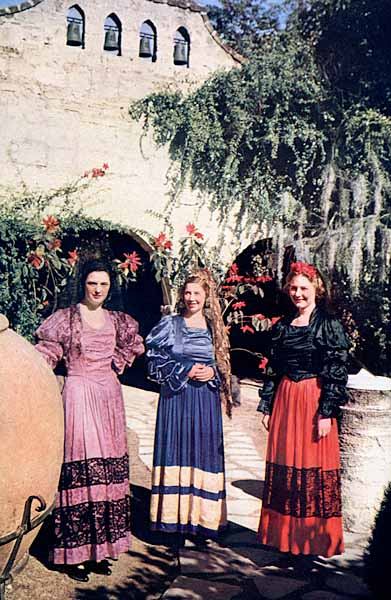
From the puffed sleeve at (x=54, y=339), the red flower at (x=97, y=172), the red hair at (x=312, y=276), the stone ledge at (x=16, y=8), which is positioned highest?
the stone ledge at (x=16, y=8)

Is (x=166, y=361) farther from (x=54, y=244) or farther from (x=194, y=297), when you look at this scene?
(x=54, y=244)

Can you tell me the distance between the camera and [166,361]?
4.00 m

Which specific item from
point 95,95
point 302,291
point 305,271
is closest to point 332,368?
point 302,291

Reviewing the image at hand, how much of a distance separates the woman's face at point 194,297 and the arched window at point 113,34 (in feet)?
19.6

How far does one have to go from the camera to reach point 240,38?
1805cm

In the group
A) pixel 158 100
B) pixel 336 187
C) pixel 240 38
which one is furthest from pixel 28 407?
pixel 240 38

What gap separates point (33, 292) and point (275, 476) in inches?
200

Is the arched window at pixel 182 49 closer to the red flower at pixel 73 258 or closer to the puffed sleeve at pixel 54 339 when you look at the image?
the red flower at pixel 73 258

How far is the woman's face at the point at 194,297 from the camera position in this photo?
4.02 m

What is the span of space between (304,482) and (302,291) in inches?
43.4

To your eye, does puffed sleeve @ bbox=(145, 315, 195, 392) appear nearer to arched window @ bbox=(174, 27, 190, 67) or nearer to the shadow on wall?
the shadow on wall

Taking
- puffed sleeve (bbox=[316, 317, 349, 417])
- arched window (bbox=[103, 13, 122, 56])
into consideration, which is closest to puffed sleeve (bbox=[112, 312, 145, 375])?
puffed sleeve (bbox=[316, 317, 349, 417])

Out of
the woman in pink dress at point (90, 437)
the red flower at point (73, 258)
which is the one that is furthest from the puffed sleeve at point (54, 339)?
the red flower at point (73, 258)

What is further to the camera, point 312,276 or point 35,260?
point 35,260
